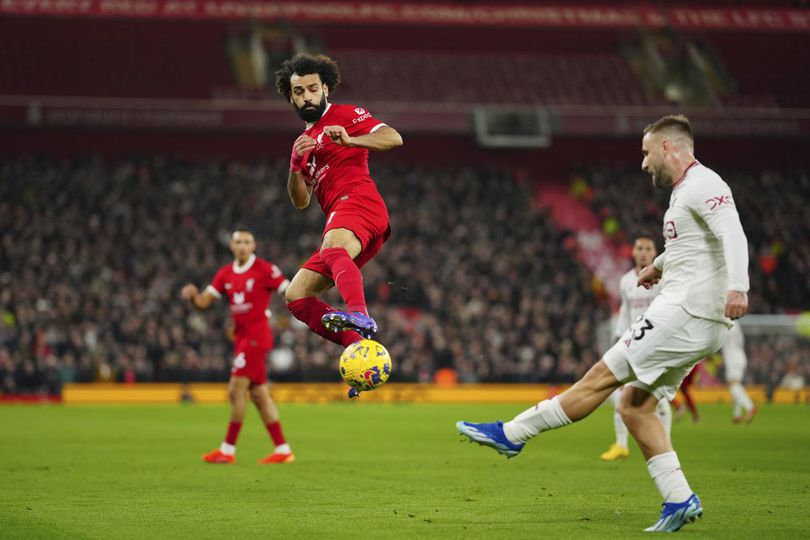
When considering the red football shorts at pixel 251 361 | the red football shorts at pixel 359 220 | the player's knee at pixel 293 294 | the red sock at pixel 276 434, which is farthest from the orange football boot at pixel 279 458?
the red football shorts at pixel 359 220

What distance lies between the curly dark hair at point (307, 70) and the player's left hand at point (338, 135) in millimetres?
812

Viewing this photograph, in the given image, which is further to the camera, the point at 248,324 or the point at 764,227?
the point at 764,227

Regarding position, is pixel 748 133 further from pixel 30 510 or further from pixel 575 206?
pixel 30 510

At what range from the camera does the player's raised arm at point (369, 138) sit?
7.54m

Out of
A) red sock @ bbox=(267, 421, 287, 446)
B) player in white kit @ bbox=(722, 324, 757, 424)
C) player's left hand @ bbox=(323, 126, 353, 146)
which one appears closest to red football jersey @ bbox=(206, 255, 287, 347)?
red sock @ bbox=(267, 421, 287, 446)

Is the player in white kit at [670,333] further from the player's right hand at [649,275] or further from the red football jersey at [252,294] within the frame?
the red football jersey at [252,294]

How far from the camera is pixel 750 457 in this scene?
41.2 ft

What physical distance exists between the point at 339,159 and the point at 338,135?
779 millimetres

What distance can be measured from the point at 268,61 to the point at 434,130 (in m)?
6.19

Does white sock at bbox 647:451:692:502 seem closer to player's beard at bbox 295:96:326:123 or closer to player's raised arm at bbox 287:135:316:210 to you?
player's raised arm at bbox 287:135:316:210

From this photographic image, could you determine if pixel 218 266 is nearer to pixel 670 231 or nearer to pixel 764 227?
pixel 764 227

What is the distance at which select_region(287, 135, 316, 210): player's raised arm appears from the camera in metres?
7.80

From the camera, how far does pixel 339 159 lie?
8297mm

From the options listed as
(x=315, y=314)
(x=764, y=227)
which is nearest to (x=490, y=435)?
(x=315, y=314)
